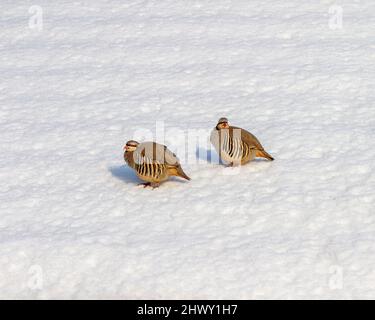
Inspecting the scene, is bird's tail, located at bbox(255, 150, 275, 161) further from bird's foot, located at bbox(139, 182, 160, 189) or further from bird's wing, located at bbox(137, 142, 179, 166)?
bird's foot, located at bbox(139, 182, 160, 189)

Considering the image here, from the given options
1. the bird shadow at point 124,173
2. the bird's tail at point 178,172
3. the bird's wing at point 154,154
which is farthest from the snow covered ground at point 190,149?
the bird's wing at point 154,154

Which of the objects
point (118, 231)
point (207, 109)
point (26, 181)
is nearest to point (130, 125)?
point (207, 109)

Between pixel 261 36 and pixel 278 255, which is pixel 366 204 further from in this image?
pixel 261 36

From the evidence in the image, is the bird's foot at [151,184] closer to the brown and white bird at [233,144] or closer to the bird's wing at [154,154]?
the bird's wing at [154,154]

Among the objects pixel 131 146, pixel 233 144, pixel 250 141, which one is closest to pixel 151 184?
pixel 131 146

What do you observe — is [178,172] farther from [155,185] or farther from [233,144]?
[233,144]
